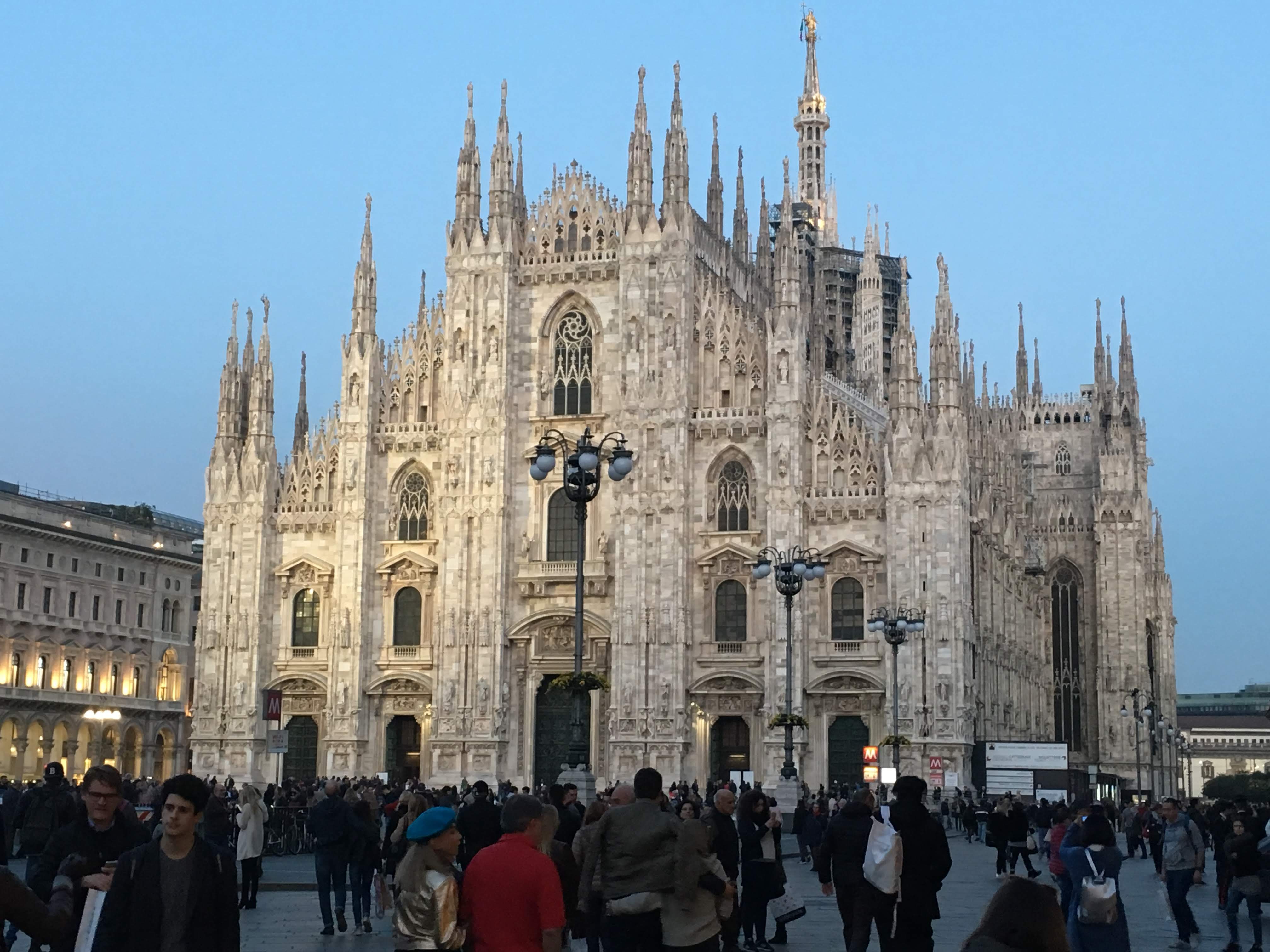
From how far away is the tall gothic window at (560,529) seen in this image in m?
56.8

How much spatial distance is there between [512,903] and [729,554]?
1804 inches

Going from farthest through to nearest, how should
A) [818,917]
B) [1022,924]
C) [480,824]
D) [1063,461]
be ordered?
[1063,461]
[818,917]
[480,824]
[1022,924]

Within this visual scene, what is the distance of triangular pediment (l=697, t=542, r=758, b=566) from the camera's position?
5456 centimetres

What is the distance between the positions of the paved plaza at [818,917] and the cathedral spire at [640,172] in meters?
27.8

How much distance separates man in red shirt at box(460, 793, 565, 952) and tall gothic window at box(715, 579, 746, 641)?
45.6 m

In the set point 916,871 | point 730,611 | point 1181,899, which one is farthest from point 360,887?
point 730,611

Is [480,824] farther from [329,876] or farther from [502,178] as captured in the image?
[502,178]

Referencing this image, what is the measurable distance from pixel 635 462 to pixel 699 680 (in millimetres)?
7227

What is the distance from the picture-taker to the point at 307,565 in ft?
194

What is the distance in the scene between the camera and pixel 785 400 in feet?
178

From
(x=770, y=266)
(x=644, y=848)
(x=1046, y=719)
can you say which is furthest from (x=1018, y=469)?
(x=644, y=848)

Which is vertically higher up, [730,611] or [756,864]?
[730,611]

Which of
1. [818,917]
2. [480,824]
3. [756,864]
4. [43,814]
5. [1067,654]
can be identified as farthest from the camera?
[1067,654]

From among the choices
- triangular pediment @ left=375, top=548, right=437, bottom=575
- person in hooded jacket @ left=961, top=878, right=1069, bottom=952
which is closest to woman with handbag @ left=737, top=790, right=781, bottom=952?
person in hooded jacket @ left=961, top=878, right=1069, bottom=952
